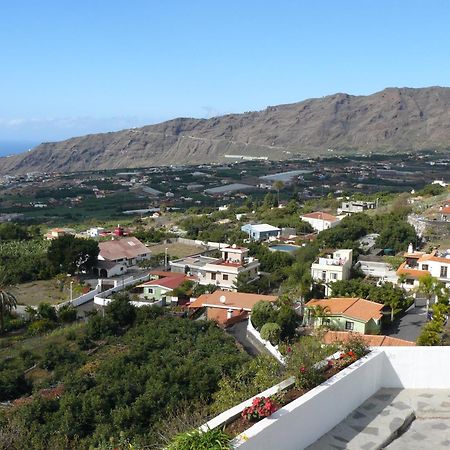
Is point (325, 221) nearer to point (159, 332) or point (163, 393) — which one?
point (159, 332)

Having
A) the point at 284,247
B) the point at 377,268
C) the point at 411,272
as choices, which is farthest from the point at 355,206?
the point at 411,272

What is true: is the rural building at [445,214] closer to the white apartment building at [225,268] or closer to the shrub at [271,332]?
the white apartment building at [225,268]

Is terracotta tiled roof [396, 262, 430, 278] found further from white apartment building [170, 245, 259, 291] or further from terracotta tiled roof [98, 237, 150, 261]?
terracotta tiled roof [98, 237, 150, 261]

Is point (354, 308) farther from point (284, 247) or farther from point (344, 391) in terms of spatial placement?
point (284, 247)

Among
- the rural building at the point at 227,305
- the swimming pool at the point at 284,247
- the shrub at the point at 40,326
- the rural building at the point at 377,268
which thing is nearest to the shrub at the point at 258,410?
the rural building at the point at 227,305

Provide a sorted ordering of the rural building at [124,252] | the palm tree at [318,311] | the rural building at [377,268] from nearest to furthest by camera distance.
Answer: the palm tree at [318,311], the rural building at [377,268], the rural building at [124,252]

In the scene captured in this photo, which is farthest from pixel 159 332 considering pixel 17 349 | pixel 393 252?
pixel 393 252

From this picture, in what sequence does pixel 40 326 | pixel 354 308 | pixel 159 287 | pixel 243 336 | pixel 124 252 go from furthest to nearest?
pixel 124 252, pixel 159 287, pixel 40 326, pixel 354 308, pixel 243 336
